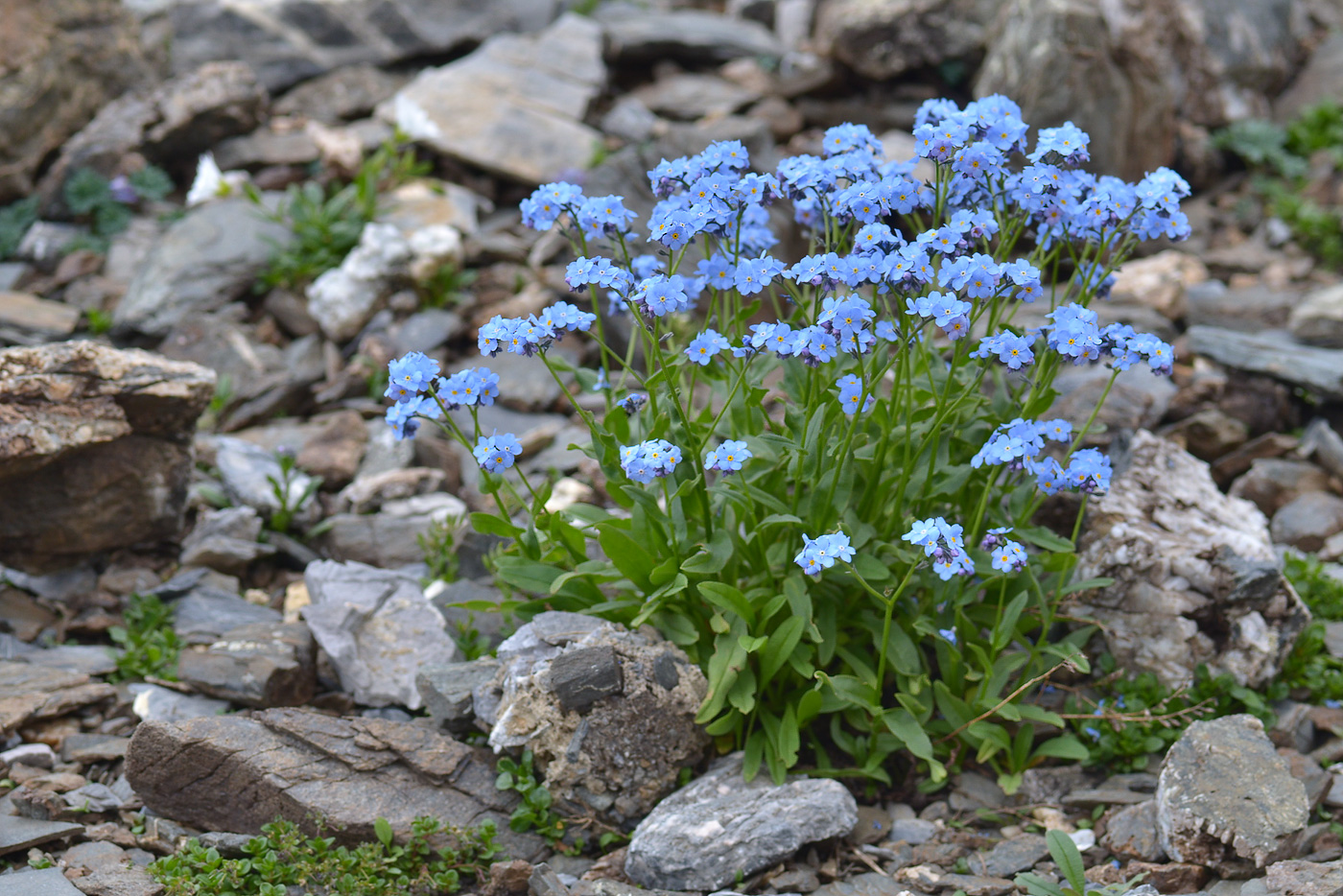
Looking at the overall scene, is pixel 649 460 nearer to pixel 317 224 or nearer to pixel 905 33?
pixel 317 224

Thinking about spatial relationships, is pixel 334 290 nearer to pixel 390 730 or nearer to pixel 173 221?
pixel 173 221

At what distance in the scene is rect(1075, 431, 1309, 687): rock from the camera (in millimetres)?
4762

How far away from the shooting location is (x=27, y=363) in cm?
504

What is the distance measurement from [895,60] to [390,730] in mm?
7591

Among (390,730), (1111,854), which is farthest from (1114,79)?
(390,730)

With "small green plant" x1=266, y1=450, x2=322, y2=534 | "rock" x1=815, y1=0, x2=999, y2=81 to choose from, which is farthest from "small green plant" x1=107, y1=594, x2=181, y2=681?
"rock" x1=815, y1=0, x2=999, y2=81

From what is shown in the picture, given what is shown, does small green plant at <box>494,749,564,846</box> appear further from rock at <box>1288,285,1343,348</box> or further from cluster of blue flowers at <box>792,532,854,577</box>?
rock at <box>1288,285,1343,348</box>

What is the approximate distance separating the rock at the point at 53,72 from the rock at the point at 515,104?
220 cm

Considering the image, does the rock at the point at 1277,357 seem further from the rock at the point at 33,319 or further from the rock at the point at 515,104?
the rock at the point at 33,319

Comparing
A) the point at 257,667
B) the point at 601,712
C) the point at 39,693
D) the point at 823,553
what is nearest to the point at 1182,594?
the point at 823,553

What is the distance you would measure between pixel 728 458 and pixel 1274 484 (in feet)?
12.7

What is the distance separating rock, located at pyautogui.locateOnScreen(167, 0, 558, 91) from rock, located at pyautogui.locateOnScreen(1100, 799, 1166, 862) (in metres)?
8.83

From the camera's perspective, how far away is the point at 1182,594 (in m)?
4.82

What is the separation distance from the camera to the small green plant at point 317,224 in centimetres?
784
